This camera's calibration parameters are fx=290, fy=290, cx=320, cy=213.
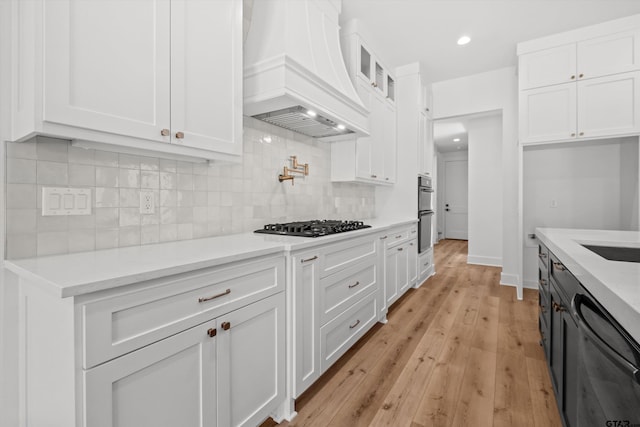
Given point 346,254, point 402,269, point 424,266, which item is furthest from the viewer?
point 424,266

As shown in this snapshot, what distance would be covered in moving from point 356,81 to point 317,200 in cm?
117

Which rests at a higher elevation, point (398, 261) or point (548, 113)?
point (548, 113)

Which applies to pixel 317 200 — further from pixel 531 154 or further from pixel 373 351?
pixel 531 154

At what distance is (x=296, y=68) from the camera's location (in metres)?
1.72

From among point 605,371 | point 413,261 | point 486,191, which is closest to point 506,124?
point 486,191

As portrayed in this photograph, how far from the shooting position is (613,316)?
2.45ft

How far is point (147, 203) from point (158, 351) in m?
0.79

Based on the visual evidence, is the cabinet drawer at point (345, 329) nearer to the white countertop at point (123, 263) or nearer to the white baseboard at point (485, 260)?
the white countertop at point (123, 263)

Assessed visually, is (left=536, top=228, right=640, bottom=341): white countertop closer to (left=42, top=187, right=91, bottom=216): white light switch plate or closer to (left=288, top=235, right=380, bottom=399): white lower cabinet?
(left=288, top=235, right=380, bottom=399): white lower cabinet

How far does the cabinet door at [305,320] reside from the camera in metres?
1.49

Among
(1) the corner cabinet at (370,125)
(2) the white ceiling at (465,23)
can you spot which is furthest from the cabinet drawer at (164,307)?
(2) the white ceiling at (465,23)

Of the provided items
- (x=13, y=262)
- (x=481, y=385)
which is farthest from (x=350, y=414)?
(x=13, y=262)

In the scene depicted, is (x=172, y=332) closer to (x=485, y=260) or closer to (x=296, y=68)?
(x=296, y=68)

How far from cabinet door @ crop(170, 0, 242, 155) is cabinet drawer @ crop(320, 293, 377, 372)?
3.99 feet
